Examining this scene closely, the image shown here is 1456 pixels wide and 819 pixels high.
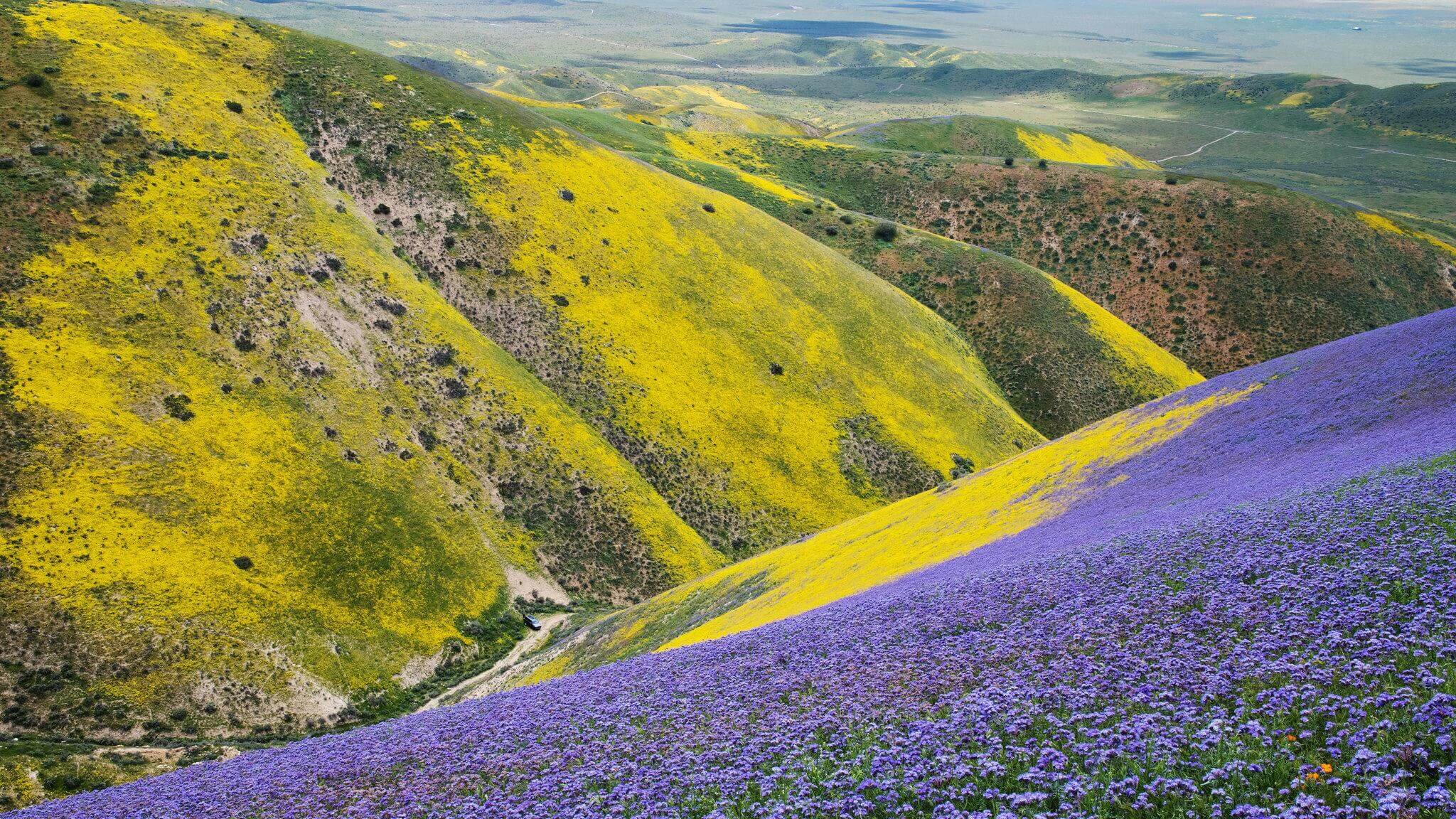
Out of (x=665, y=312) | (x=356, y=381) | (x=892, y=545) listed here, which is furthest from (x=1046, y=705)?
(x=665, y=312)

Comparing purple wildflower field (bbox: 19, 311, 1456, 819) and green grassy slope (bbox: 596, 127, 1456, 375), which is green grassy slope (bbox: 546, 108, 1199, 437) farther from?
purple wildflower field (bbox: 19, 311, 1456, 819)

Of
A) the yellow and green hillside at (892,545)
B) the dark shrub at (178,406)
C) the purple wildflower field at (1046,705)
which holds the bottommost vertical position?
the yellow and green hillside at (892,545)

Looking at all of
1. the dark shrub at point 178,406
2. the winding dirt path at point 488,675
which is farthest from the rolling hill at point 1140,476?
the dark shrub at point 178,406

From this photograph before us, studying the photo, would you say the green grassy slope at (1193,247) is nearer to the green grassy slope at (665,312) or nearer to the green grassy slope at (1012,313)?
the green grassy slope at (1012,313)

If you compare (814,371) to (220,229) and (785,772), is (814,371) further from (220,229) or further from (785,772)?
(785,772)

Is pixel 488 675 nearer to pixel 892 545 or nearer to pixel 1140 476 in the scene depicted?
pixel 892 545

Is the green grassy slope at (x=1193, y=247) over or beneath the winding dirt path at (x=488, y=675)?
over
